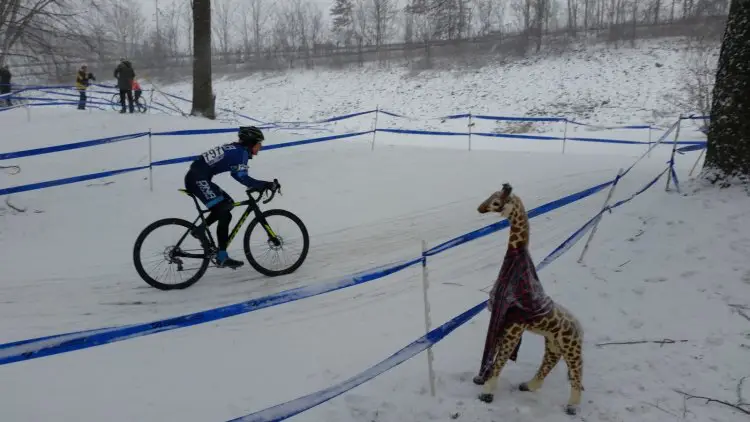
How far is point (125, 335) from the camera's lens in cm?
240

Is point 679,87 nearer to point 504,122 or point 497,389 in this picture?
point 504,122

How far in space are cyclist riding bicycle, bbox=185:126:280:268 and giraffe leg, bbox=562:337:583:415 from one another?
363cm

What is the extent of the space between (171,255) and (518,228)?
405cm

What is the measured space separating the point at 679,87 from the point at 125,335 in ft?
93.8

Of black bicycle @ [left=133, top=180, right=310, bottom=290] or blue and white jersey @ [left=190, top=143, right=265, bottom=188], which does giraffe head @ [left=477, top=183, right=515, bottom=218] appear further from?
blue and white jersey @ [left=190, top=143, right=265, bottom=188]

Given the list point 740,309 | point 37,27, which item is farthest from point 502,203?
point 37,27

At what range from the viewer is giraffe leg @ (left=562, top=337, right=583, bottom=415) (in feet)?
11.1

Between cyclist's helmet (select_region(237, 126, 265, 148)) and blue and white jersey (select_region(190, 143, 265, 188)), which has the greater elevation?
cyclist's helmet (select_region(237, 126, 265, 148))

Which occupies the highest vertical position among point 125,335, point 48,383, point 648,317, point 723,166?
point 723,166

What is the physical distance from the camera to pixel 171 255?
5809mm

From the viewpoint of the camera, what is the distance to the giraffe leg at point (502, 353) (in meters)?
3.43

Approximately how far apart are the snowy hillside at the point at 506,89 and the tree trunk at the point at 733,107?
1808 cm

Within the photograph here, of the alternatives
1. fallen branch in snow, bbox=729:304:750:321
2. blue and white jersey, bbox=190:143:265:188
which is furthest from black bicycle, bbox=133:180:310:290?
fallen branch in snow, bbox=729:304:750:321

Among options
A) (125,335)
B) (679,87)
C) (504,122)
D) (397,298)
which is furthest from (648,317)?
(679,87)
